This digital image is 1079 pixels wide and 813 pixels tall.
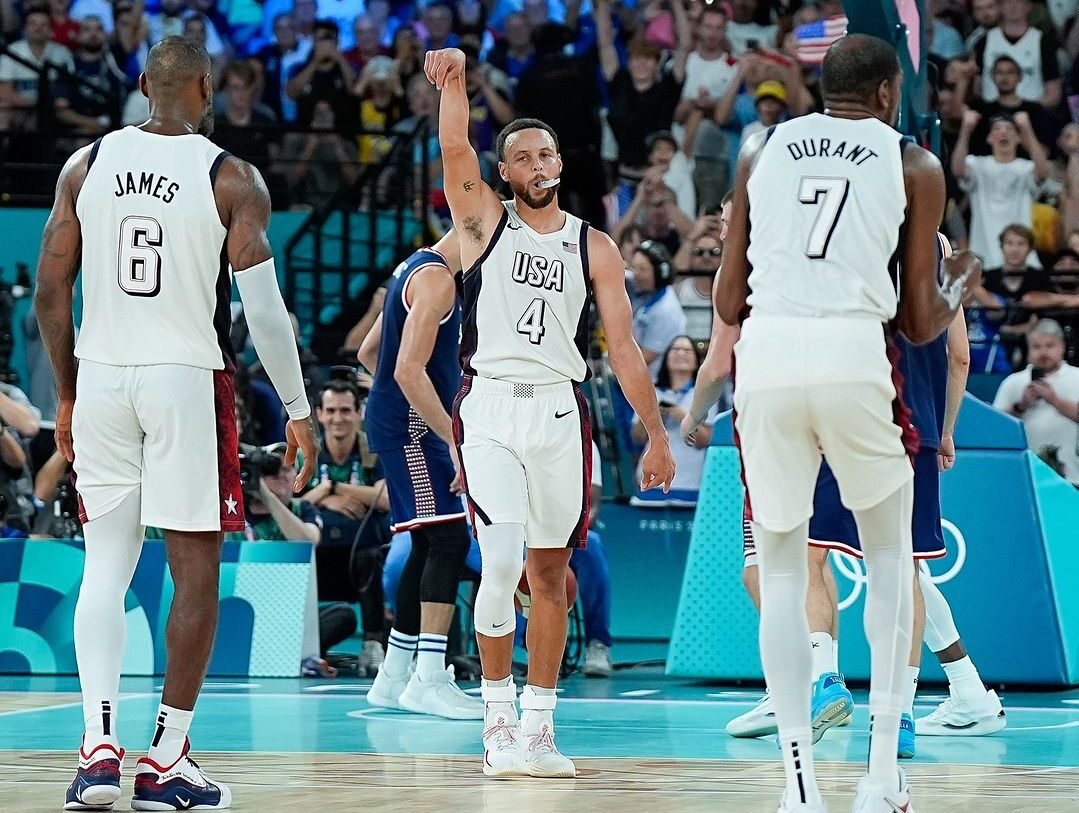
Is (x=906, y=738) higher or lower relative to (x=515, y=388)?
lower

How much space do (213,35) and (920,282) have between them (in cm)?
1315

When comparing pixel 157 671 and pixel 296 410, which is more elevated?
pixel 296 410

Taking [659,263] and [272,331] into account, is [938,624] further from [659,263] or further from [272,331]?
[659,263]

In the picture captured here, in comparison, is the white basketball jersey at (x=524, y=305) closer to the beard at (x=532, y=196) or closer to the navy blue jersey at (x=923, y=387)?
the beard at (x=532, y=196)

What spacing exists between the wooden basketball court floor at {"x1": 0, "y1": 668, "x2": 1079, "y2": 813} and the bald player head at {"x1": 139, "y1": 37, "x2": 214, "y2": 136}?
214 cm

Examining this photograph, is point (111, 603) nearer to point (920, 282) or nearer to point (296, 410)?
point (296, 410)

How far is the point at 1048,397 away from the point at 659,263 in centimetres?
304

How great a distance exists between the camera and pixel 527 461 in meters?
6.04

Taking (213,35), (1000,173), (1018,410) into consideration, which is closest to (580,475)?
(1018,410)

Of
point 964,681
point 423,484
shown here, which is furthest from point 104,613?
point 964,681

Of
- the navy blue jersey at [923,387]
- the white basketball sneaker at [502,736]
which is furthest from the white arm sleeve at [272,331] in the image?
the navy blue jersey at [923,387]

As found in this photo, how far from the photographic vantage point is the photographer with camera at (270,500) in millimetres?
10367

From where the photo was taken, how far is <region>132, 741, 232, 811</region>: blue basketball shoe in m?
4.95

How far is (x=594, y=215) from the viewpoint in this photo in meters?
14.7
